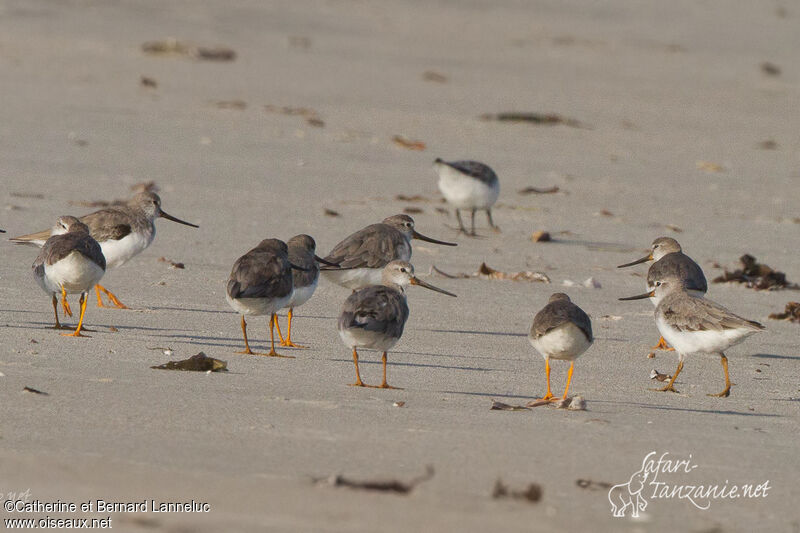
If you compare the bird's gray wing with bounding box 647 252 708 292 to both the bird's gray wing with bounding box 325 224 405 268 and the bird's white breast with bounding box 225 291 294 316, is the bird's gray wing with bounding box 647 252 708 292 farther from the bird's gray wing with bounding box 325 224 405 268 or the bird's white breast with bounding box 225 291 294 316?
the bird's white breast with bounding box 225 291 294 316

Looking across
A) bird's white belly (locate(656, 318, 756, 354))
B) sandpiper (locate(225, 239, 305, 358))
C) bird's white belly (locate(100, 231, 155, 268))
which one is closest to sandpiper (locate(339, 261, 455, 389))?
sandpiper (locate(225, 239, 305, 358))

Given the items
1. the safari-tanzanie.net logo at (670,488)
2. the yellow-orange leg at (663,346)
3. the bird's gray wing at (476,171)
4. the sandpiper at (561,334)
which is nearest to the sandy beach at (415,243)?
the safari-tanzanie.net logo at (670,488)

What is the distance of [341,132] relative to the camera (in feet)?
47.6

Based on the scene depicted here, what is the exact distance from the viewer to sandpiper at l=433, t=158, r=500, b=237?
1116cm

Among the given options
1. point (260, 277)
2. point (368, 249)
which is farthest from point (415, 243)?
point (260, 277)

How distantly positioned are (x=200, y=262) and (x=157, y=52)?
9.12 m

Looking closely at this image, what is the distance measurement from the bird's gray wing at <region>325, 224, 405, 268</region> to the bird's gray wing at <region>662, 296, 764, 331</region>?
7.03ft

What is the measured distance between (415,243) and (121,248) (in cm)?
294

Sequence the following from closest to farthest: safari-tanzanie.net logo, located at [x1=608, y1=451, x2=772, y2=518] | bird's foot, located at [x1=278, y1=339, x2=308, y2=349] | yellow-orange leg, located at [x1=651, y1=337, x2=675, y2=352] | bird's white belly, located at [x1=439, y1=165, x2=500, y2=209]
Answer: safari-tanzanie.net logo, located at [x1=608, y1=451, x2=772, y2=518], bird's foot, located at [x1=278, y1=339, x2=308, y2=349], yellow-orange leg, located at [x1=651, y1=337, x2=675, y2=352], bird's white belly, located at [x1=439, y1=165, x2=500, y2=209]

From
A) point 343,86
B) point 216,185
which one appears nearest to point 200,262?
point 216,185

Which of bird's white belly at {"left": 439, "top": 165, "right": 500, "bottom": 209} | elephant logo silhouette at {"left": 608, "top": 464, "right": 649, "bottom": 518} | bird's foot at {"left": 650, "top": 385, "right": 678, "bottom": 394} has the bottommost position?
elephant logo silhouette at {"left": 608, "top": 464, "right": 649, "bottom": 518}

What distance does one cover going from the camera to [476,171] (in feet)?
37.0

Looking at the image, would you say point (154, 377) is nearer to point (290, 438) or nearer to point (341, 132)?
point (290, 438)

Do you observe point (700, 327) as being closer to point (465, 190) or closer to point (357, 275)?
point (357, 275)
